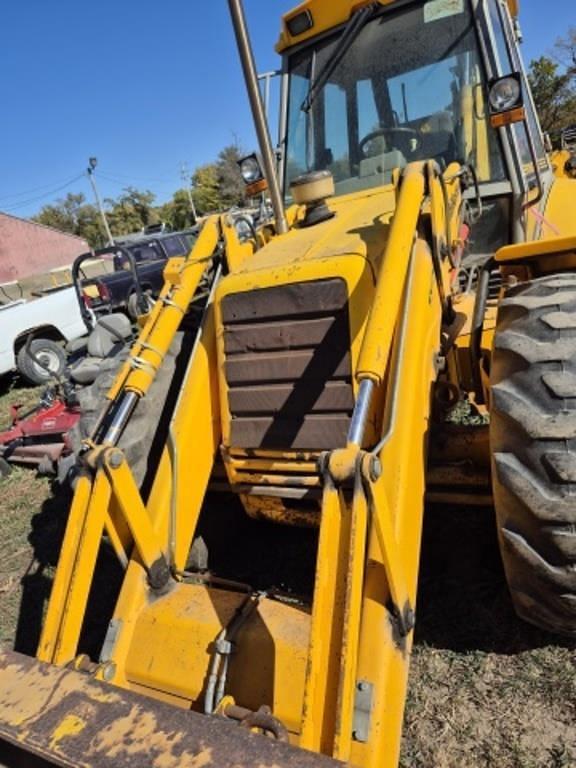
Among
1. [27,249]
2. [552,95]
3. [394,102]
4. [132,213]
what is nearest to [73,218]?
[132,213]

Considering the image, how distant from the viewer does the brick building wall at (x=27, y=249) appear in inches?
1467

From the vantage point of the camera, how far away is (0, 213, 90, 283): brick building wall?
122 feet

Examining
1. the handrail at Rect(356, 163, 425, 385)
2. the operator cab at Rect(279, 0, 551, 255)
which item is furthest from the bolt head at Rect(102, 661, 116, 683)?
the operator cab at Rect(279, 0, 551, 255)

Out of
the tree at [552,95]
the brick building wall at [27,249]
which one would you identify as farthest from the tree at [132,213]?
the tree at [552,95]

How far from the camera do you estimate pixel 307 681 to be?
5.78 feet

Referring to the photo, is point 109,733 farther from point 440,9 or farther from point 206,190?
point 206,190

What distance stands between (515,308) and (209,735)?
5.97 feet

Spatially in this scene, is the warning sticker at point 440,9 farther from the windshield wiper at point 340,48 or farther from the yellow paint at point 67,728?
the yellow paint at point 67,728

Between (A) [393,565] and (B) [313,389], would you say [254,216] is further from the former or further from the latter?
(A) [393,565]

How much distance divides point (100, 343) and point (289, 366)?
426cm

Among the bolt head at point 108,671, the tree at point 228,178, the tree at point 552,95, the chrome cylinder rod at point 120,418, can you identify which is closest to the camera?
the bolt head at point 108,671

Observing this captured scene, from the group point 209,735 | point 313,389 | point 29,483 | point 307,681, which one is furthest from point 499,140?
point 29,483

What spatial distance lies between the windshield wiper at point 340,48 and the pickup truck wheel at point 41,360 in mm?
7688

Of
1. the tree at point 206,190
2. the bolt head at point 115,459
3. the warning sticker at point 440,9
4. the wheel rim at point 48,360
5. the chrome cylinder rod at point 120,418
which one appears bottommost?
the wheel rim at point 48,360
